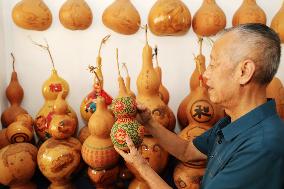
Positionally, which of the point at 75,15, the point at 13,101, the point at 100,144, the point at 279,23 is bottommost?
the point at 100,144

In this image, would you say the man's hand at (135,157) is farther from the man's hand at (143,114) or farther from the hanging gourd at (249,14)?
the hanging gourd at (249,14)

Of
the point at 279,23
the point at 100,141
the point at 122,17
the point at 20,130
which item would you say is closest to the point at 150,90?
the point at 100,141

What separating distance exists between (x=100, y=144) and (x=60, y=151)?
8.4 inches

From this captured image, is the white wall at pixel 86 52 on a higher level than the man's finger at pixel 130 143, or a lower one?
higher

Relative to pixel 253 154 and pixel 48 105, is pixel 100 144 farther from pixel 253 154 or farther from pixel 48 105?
pixel 253 154

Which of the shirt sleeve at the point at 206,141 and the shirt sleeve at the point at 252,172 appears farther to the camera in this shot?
the shirt sleeve at the point at 206,141

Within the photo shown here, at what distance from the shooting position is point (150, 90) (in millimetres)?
1696

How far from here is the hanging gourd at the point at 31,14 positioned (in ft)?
6.31

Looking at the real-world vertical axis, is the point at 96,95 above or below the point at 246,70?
below

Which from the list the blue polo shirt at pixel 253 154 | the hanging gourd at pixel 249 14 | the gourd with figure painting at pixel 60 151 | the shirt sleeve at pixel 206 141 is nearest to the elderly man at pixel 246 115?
the blue polo shirt at pixel 253 154

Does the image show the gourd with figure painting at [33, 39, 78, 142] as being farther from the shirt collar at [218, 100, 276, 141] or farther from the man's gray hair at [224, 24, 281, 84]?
the man's gray hair at [224, 24, 281, 84]

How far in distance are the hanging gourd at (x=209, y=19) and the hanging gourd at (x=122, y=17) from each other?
13.7 inches

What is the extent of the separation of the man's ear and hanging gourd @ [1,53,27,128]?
4.70 feet

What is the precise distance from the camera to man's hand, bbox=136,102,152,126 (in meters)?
1.46
